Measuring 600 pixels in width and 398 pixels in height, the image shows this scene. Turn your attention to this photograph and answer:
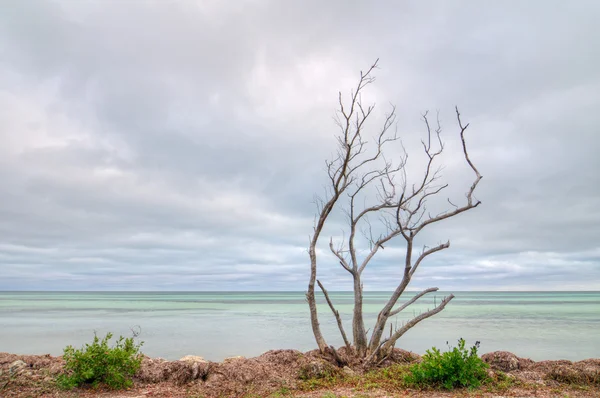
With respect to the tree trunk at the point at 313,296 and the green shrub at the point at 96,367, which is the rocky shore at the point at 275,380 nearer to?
the green shrub at the point at 96,367

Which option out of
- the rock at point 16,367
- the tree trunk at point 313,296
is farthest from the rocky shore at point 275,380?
the tree trunk at point 313,296

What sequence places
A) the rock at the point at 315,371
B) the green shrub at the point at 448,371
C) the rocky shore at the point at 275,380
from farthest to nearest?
the rock at the point at 315,371
the green shrub at the point at 448,371
the rocky shore at the point at 275,380

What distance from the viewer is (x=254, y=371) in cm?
904

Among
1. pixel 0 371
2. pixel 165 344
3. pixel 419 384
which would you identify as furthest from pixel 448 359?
pixel 165 344

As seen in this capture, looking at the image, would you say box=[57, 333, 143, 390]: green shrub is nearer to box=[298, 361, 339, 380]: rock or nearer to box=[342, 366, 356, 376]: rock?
box=[298, 361, 339, 380]: rock

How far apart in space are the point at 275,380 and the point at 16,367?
16.4 feet

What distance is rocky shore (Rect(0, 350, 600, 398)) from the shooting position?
313 inches

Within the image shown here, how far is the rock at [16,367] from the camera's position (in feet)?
28.3

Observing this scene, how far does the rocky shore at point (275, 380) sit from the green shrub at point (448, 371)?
9.0 inches

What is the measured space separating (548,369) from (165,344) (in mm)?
19993

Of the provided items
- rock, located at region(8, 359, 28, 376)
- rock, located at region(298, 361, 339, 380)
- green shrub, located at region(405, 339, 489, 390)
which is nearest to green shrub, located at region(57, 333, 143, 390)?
rock, located at region(8, 359, 28, 376)

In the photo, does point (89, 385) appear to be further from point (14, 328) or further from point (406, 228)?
point (14, 328)

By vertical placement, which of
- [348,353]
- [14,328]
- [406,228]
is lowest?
[14,328]

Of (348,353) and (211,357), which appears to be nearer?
(348,353)
